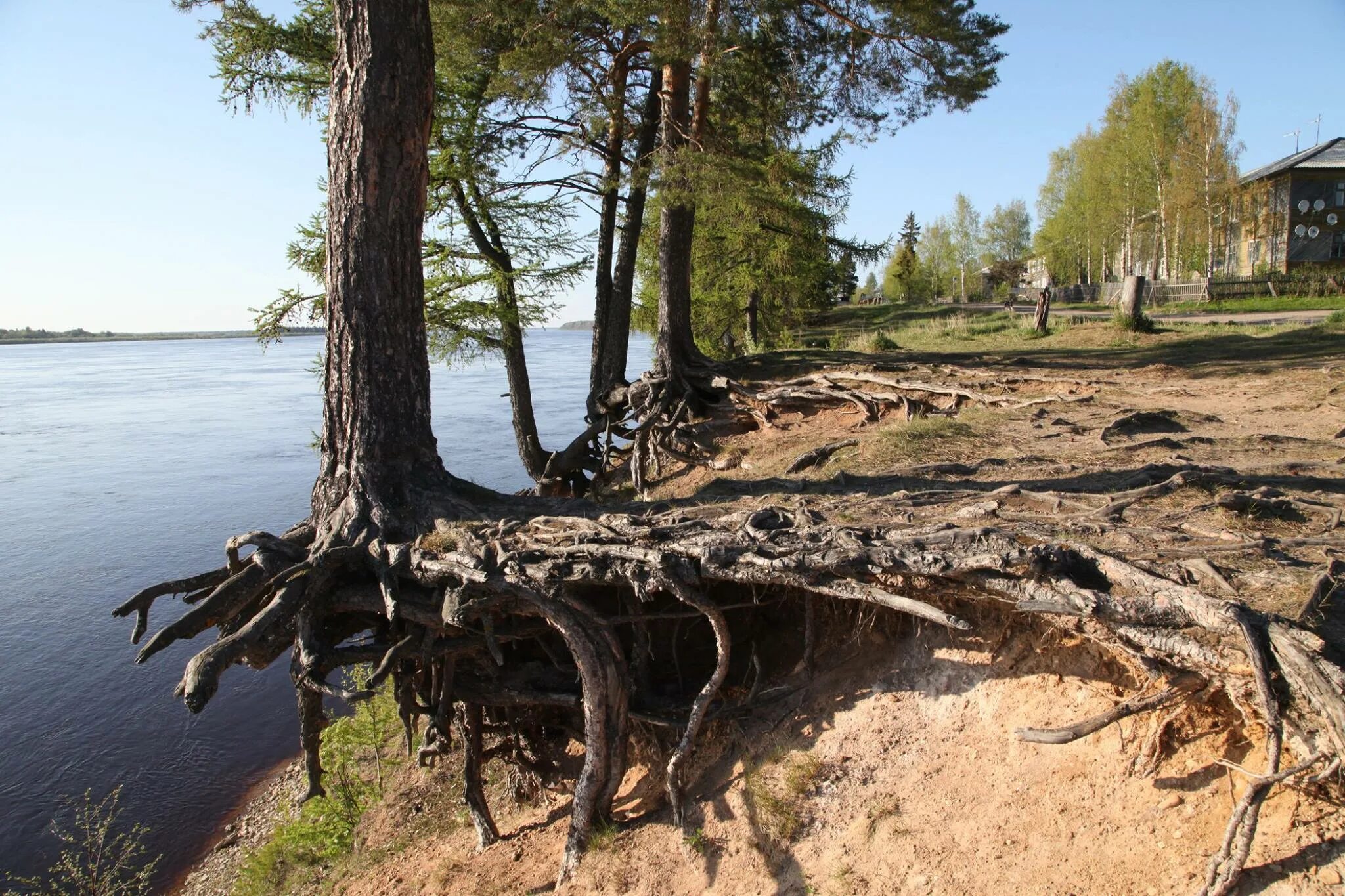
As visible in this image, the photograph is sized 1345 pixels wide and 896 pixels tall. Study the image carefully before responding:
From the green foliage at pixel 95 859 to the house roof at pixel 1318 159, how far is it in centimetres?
4670

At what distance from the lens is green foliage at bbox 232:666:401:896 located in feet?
27.9

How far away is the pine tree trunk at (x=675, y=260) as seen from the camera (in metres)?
11.5

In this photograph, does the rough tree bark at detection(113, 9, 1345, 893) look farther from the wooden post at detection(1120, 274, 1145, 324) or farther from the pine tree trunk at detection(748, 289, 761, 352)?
the pine tree trunk at detection(748, 289, 761, 352)

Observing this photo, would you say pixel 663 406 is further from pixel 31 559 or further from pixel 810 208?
pixel 31 559

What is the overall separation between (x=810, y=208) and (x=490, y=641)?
709 inches

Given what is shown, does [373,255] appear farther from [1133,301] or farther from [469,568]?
[1133,301]

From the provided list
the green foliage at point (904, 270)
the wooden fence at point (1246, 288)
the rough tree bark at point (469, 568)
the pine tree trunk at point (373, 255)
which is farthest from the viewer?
the green foliage at point (904, 270)

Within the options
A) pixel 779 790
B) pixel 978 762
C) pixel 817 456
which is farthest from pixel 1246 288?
pixel 779 790

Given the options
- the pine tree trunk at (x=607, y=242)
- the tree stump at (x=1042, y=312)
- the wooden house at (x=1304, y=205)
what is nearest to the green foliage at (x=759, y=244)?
the pine tree trunk at (x=607, y=242)

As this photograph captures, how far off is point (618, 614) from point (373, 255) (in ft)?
11.2

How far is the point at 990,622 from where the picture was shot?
193 inches

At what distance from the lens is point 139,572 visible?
640 inches

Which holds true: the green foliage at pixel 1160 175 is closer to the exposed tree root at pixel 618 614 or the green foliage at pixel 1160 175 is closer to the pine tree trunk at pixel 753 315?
the pine tree trunk at pixel 753 315

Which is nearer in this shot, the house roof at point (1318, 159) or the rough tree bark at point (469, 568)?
the rough tree bark at point (469, 568)
